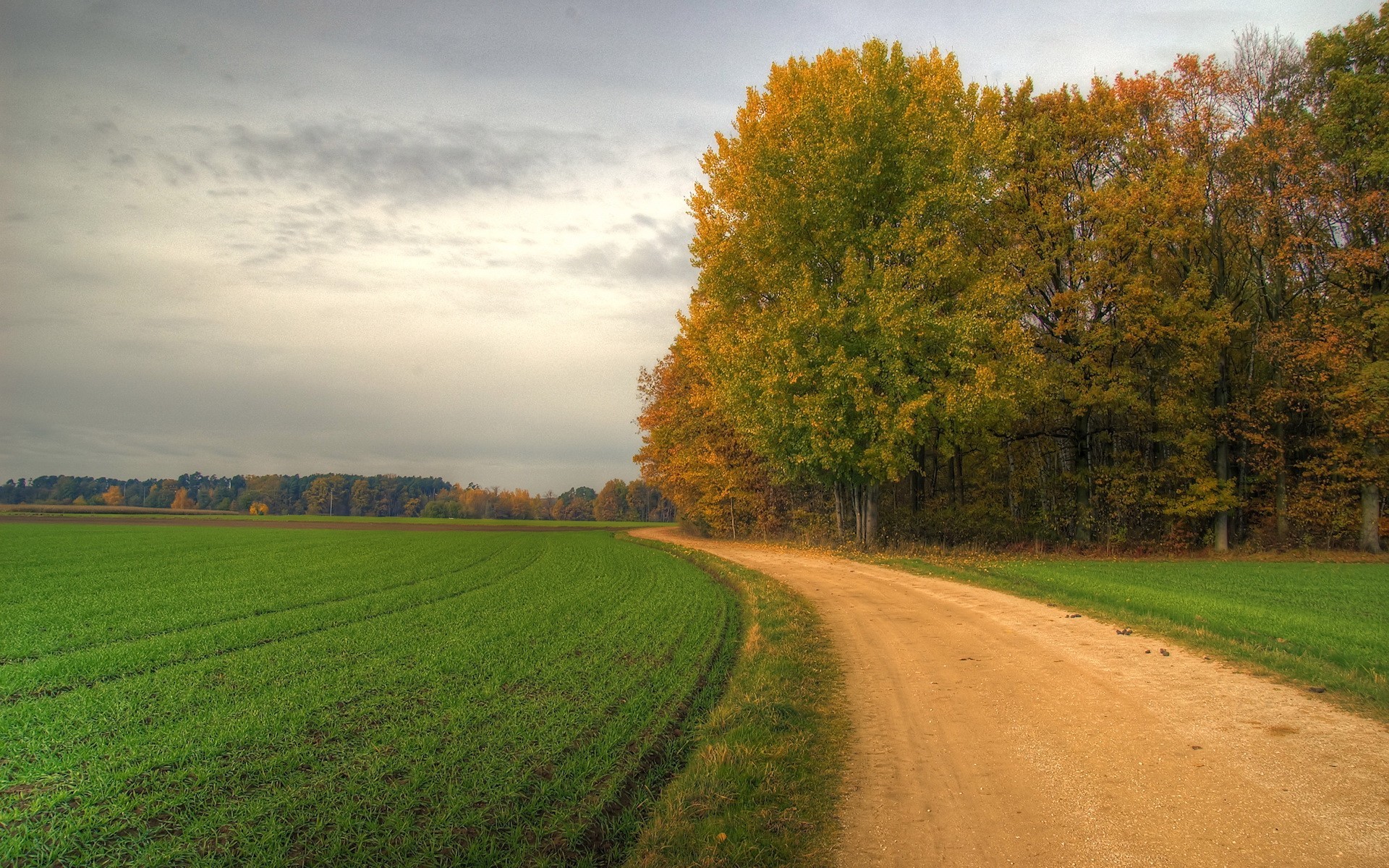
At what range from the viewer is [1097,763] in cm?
516

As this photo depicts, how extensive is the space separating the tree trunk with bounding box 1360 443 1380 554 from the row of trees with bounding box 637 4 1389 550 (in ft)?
0.39

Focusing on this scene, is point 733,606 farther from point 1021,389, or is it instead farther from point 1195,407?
point 1195,407

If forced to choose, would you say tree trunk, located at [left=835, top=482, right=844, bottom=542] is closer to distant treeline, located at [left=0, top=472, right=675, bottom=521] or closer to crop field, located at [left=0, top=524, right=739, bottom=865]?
crop field, located at [left=0, top=524, right=739, bottom=865]

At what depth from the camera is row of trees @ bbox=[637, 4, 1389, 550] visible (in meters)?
22.0

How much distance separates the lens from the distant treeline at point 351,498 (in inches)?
5300

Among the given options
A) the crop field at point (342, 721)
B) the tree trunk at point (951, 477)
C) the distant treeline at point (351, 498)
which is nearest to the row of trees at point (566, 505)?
Result: the distant treeline at point (351, 498)

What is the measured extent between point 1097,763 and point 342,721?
666 cm

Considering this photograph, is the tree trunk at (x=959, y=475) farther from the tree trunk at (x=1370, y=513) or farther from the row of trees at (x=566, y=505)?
the row of trees at (x=566, y=505)

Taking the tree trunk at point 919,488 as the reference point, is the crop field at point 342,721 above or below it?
below

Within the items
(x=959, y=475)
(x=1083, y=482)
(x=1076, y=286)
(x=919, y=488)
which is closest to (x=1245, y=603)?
(x=1083, y=482)

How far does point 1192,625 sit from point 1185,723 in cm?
556

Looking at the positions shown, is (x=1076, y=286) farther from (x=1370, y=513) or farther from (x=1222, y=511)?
(x=1370, y=513)

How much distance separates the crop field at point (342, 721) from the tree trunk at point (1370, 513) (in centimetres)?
2563

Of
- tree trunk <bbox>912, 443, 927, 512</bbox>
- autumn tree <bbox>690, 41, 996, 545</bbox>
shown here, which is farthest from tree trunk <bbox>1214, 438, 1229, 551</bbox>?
autumn tree <bbox>690, 41, 996, 545</bbox>
